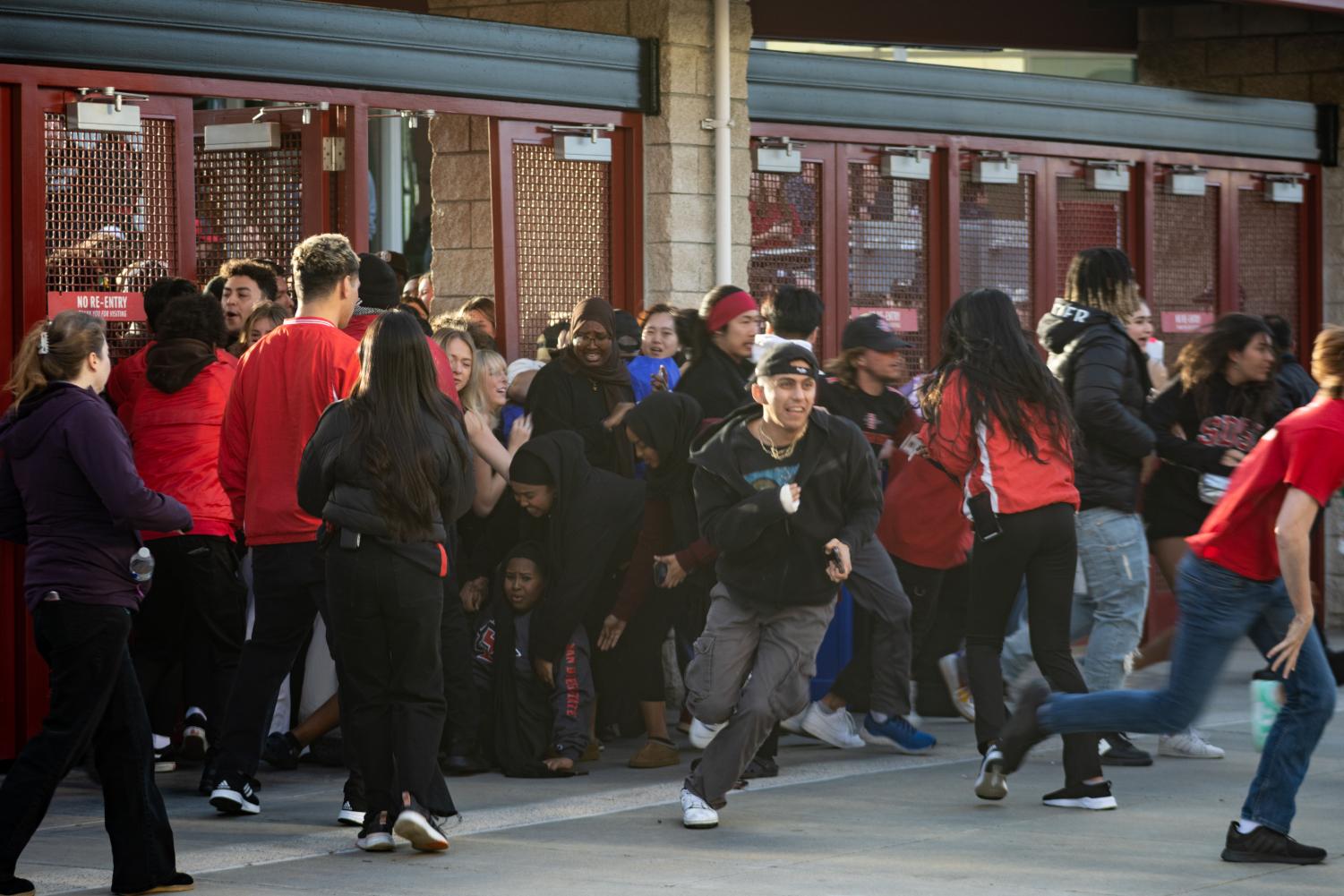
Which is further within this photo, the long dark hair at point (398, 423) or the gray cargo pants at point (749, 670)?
the gray cargo pants at point (749, 670)

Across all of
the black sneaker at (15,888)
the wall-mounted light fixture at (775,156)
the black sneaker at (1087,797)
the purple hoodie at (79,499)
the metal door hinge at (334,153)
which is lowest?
the black sneaker at (1087,797)

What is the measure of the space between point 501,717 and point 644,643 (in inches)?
29.0

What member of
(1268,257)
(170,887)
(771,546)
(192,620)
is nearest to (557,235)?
(192,620)

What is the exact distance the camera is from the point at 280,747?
8.66 metres

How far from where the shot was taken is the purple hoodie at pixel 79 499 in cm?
631

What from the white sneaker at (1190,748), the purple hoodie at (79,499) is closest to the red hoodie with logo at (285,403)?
the purple hoodie at (79,499)

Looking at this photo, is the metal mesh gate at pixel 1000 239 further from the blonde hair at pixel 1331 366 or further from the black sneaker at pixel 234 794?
the black sneaker at pixel 234 794

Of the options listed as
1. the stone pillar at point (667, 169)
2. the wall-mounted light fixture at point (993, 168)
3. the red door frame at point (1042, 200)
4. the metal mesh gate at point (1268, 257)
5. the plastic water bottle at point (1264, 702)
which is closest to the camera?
the plastic water bottle at point (1264, 702)

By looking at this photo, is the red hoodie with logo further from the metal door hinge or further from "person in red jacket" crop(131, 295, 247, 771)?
the metal door hinge

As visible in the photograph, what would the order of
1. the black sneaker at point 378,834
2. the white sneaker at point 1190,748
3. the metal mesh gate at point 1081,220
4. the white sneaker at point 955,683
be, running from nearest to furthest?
the black sneaker at point 378,834, the white sneaker at point 1190,748, the white sneaker at point 955,683, the metal mesh gate at point 1081,220

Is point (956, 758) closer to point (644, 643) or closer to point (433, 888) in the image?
point (644, 643)

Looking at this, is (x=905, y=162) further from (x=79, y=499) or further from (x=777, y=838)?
(x=79, y=499)

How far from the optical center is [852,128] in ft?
38.6

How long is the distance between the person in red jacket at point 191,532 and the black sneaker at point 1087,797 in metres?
3.29
